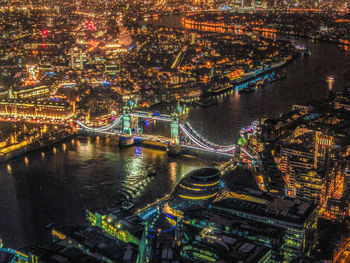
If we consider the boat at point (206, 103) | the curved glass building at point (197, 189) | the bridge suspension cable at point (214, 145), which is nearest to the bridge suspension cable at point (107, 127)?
the bridge suspension cable at point (214, 145)

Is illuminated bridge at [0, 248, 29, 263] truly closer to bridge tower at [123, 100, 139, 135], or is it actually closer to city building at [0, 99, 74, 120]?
bridge tower at [123, 100, 139, 135]

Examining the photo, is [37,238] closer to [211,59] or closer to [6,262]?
[6,262]

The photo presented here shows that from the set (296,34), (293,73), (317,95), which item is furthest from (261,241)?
(296,34)

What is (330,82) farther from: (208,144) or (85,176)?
(85,176)

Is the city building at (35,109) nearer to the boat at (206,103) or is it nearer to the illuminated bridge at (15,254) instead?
the boat at (206,103)

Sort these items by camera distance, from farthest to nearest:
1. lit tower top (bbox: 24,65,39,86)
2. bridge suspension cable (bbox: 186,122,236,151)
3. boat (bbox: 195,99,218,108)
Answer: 1. lit tower top (bbox: 24,65,39,86)
2. boat (bbox: 195,99,218,108)
3. bridge suspension cable (bbox: 186,122,236,151)

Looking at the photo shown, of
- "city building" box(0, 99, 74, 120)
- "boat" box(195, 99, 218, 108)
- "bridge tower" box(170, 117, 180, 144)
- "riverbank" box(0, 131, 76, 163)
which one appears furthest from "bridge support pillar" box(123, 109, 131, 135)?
"boat" box(195, 99, 218, 108)
